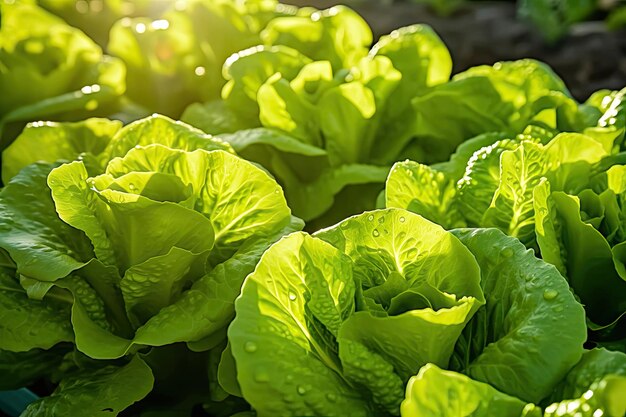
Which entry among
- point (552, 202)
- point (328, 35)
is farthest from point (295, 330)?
point (328, 35)

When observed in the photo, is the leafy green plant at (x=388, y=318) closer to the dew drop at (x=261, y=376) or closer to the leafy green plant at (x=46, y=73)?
the dew drop at (x=261, y=376)

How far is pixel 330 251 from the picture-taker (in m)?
1.03

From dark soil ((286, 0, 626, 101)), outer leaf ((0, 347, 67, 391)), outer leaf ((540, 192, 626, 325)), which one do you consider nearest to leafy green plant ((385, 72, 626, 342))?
outer leaf ((540, 192, 626, 325))

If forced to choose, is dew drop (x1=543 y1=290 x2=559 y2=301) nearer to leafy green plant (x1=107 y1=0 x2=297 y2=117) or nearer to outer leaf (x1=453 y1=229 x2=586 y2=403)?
outer leaf (x1=453 y1=229 x2=586 y2=403)

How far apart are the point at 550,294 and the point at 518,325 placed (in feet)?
0.19

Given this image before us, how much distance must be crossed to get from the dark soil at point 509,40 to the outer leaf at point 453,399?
385 centimetres

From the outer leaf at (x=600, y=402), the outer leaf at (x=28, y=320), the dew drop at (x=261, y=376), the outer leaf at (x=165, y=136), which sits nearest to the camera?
the outer leaf at (x=600, y=402)

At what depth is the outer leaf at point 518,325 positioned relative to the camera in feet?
3.15

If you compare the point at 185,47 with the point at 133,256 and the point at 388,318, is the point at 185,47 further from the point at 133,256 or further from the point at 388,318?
the point at 388,318

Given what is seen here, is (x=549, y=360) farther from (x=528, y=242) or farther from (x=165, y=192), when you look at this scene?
(x=165, y=192)

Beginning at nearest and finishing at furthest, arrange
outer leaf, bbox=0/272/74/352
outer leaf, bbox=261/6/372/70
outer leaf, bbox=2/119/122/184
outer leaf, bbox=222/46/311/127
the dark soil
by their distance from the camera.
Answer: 1. outer leaf, bbox=0/272/74/352
2. outer leaf, bbox=2/119/122/184
3. outer leaf, bbox=222/46/311/127
4. outer leaf, bbox=261/6/372/70
5. the dark soil

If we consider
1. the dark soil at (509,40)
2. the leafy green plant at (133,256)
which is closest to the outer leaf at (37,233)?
the leafy green plant at (133,256)

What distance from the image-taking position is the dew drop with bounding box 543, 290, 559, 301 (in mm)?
992

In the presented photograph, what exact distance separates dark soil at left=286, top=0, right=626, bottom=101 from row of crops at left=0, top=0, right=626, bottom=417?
3.07 m
